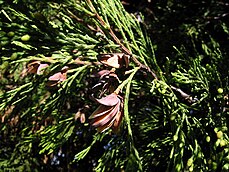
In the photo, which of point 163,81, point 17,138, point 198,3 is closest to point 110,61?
point 163,81

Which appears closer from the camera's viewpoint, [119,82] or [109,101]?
[109,101]

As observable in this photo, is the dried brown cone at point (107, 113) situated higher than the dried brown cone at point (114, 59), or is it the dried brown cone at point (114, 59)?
the dried brown cone at point (114, 59)

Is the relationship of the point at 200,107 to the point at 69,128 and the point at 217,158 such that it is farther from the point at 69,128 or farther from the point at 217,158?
the point at 69,128

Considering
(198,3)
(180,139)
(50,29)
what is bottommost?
(180,139)

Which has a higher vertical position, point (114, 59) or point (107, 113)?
point (114, 59)

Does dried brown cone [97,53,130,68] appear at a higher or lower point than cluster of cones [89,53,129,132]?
higher

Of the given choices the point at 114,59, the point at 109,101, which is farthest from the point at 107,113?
the point at 114,59

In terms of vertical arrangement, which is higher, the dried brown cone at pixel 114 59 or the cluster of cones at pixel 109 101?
the dried brown cone at pixel 114 59

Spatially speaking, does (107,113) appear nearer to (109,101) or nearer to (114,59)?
(109,101)
